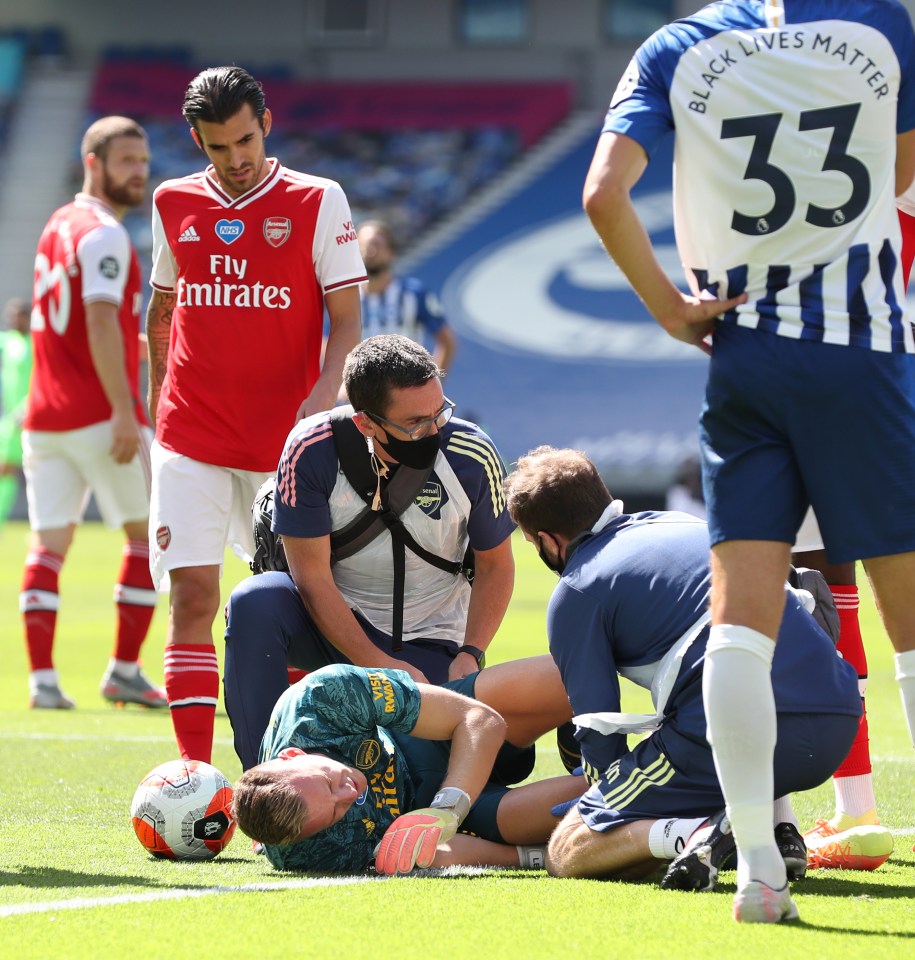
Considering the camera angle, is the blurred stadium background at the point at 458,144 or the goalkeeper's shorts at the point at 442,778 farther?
the blurred stadium background at the point at 458,144

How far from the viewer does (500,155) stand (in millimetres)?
31375

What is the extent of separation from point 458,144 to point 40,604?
24.7m

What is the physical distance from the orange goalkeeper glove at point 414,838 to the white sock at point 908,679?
1.18 metres

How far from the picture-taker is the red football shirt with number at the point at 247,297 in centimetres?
539

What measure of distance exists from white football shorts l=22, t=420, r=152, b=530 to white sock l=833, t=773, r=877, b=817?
4.36 meters

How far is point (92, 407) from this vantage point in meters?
7.99

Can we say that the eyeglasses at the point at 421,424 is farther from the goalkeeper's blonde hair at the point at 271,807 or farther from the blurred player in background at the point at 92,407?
the blurred player in background at the point at 92,407

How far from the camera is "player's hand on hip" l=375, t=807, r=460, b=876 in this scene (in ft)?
13.0

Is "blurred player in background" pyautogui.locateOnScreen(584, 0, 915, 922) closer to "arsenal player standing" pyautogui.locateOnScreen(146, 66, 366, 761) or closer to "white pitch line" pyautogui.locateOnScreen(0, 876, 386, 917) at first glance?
"white pitch line" pyautogui.locateOnScreen(0, 876, 386, 917)

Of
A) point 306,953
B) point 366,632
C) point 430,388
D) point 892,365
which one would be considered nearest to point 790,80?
point 892,365

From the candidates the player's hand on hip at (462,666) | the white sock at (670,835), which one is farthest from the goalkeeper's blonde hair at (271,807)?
the player's hand on hip at (462,666)

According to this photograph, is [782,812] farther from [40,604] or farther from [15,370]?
[15,370]

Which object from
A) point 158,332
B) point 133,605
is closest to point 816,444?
point 158,332

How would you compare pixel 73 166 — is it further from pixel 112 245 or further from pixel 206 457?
pixel 206 457
